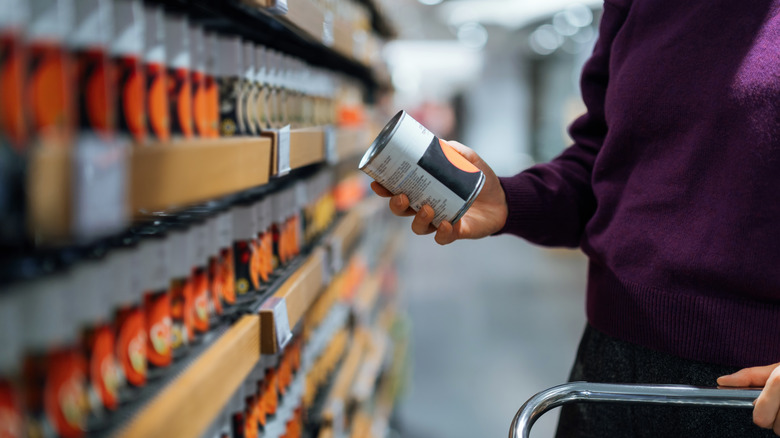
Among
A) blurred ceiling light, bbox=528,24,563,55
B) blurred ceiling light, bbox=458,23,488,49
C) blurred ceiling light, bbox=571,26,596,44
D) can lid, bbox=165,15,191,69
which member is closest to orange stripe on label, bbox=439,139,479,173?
can lid, bbox=165,15,191,69

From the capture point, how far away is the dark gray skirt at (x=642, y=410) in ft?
3.75

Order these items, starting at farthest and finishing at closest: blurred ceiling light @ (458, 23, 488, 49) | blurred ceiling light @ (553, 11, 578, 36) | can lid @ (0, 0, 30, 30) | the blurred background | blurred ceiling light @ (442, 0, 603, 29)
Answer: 1. blurred ceiling light @ (458, 23, 488, 49)
2. blurred ceiling light @ (553, 11, 578, 36)
3. blurred ceiling light @ (442, 0, 603, 29)
4. the blurred background
5. can lid @ (0, 0, 30, 30)

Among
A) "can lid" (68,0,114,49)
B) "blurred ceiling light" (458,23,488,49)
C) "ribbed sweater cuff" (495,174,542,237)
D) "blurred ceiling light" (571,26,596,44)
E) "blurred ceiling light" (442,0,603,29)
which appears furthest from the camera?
"blurred ceiling light" (458,23,488,49)

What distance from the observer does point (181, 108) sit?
3.02 feet

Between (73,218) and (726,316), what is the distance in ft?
3.42

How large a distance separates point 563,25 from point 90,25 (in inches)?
473

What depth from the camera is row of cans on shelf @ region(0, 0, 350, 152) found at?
0.55 metres

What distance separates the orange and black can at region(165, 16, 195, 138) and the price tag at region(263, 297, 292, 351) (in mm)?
388

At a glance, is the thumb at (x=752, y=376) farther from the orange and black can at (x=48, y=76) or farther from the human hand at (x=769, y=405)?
the orange and black can at (x=48, y=76)

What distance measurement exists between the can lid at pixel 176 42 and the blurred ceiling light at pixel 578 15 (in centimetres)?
1011

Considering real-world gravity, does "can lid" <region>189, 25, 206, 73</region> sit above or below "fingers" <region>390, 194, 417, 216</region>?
above

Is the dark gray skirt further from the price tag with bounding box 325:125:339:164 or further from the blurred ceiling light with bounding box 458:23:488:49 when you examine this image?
the blurred ceiling light with bounding box 458:23:488:49

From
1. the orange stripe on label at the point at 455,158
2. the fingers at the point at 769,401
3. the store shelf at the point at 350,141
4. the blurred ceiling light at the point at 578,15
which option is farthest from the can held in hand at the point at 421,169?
the blurred ceiling light at the point at 578,15

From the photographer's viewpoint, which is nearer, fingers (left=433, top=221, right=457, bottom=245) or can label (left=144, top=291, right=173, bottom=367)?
can label (left=144, top=291, right=173, bottom=367)
